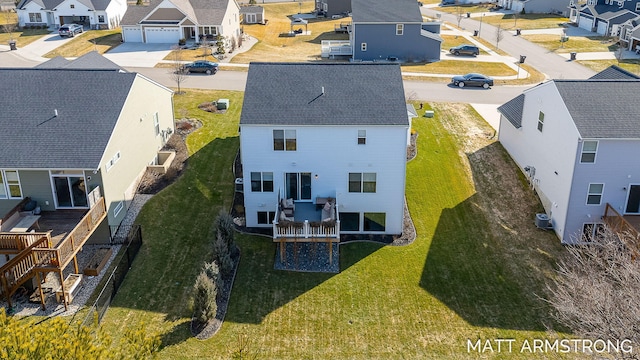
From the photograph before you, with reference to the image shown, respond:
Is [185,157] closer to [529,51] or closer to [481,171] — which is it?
[481,171]

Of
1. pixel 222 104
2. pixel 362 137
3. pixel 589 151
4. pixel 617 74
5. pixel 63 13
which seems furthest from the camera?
pixel 63 13

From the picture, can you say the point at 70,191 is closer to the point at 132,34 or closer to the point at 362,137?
the point at 362,137

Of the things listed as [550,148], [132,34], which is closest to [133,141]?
[550,148]

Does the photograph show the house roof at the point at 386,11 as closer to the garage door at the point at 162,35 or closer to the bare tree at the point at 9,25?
the garage door at the point at 162,35

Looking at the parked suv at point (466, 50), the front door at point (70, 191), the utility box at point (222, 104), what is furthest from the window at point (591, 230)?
the parked suv at point (466, 50)

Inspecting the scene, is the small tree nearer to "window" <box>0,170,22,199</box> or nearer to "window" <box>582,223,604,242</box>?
"window" <box>0,170,22,199</box>

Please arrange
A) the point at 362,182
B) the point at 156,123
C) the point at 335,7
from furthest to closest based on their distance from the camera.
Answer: the point at 335,7 → the point at 156,123 → the point at 362,182

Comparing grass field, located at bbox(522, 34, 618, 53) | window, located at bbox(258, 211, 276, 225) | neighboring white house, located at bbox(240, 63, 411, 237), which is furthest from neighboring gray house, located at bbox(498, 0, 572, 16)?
window, located at bbox(258, 211, 276, 225)
